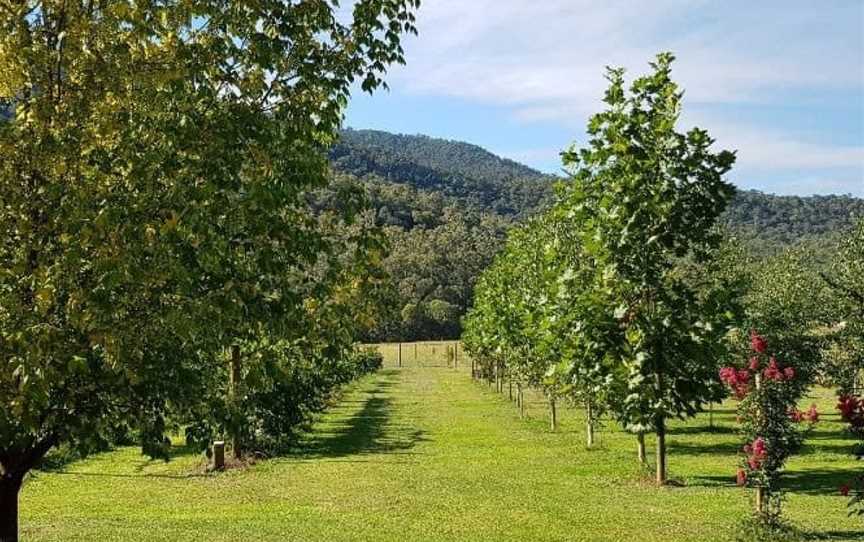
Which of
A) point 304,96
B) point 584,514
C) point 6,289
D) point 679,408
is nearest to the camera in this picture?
point 6,289

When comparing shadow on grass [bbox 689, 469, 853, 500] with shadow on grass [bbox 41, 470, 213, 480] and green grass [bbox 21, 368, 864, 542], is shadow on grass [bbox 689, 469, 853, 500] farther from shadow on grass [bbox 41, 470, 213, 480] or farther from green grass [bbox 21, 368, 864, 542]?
shadow on grass [bbox 41, 470, 213, 480]

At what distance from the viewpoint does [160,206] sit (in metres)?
6.91

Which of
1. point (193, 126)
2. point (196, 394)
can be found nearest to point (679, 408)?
point (196, 394)

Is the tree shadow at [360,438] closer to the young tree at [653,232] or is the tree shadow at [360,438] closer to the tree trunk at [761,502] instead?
the young tree at [653,232]

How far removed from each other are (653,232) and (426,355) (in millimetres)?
93370

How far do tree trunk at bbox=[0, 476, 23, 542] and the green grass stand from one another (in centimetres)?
559

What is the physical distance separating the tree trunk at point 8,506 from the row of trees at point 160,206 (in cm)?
61

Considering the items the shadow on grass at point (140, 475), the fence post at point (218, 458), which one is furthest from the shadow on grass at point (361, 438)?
the shadow on grass at point (140, 475)

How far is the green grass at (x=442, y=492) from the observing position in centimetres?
1499

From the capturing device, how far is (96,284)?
7113 mm

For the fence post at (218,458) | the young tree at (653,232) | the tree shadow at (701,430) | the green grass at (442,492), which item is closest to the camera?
the green grass at (442,492)

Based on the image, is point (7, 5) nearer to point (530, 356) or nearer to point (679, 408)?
point (679, 408)

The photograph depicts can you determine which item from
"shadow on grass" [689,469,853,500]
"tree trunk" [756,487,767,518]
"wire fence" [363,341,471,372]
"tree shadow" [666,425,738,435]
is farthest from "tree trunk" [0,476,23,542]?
"wire fence" [363,341,471,372]

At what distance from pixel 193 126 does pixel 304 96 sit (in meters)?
1.20
